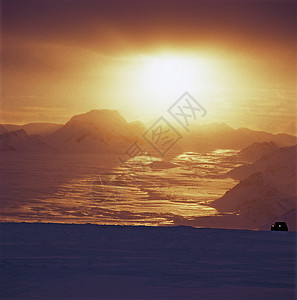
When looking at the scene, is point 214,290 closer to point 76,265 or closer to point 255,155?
point 76,265

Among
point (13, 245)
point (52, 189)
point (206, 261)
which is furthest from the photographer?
point (52, 189)

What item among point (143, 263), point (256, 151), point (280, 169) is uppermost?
point (256, 151)

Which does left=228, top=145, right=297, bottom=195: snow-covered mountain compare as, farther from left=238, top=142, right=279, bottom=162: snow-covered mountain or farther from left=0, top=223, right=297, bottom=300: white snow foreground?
left=0, top=223, right=297, bottom=300: white snow foreground

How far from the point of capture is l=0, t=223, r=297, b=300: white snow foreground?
3.81 meters

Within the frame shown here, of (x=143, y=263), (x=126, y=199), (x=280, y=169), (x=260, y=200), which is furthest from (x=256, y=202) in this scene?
(x=143, y=263)

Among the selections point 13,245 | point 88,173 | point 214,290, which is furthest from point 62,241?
point 88,173

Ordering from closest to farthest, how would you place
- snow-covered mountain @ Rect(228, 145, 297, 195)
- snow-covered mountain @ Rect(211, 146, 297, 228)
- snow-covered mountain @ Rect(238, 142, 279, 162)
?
snow-covered mountain @ Rect(211, 146, 297, 228) < snow-covered mountain @ Rect(228, 145, 297, 195) < snow-covered mountain @ Rect(238, 142, 279, 162)

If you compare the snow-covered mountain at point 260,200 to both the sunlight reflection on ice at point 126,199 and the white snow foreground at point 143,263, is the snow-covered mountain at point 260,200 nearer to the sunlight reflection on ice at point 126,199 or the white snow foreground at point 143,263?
the sunlight reflection on ice at point 126,199

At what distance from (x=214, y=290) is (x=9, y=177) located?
3744 inches

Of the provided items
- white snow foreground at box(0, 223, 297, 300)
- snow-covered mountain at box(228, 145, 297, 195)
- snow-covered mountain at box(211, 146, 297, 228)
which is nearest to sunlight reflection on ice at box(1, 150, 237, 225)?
snow-covered mountain at box(211, 146, 297, 228)

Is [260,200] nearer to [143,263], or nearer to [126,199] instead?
[126,199]

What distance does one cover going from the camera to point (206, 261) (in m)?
4.77

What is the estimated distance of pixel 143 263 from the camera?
4.62 metres

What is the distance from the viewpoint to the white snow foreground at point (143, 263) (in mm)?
3811
